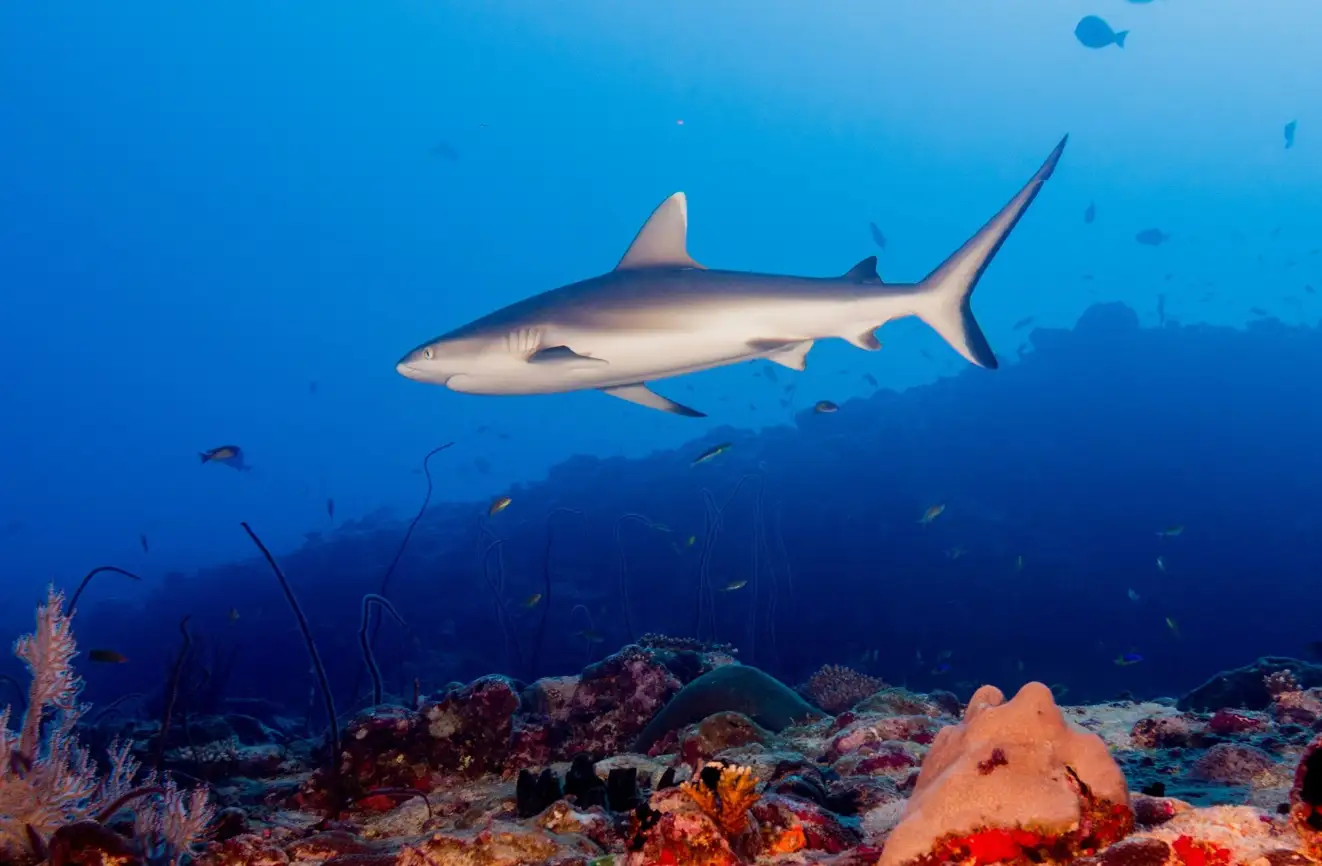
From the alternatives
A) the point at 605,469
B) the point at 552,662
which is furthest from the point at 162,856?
the point at 605,469

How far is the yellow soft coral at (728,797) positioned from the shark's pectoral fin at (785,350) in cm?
322

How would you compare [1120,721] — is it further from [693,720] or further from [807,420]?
[807,420]

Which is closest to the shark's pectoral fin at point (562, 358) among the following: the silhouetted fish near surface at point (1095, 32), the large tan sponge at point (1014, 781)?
the large tan sponge at point (1014, 781)

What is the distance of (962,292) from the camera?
492cm

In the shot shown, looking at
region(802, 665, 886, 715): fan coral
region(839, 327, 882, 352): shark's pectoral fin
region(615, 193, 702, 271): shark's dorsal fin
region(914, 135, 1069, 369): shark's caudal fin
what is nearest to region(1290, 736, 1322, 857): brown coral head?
region(914, 135, 1069, 369): shark's caudal fin

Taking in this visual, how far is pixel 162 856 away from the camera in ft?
11.5

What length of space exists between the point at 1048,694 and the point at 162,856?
172 inches

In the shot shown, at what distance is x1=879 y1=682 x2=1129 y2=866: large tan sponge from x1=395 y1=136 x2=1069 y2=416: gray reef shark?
9.82 ft

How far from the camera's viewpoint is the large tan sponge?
2.27 metres

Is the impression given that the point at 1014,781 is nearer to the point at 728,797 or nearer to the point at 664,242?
the point at 728,797

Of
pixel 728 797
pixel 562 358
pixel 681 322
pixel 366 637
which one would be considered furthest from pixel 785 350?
pixel 366 637

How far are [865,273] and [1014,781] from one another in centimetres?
384

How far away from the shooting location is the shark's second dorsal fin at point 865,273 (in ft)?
17.1

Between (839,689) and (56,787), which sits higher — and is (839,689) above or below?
below
